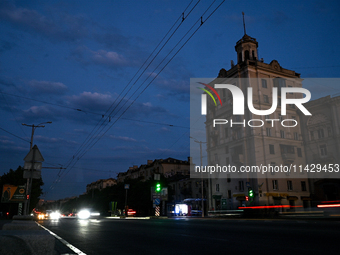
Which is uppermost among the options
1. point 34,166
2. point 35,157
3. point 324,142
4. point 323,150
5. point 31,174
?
point 324,142

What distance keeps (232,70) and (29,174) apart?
43800mm

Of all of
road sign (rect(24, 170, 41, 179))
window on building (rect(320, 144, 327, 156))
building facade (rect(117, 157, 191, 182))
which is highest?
building facade (rect(117, 157, 191, 182))

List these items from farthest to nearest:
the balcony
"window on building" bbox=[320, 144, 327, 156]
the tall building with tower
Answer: the balcony → "window on building" bbox=[320, 144, 327, 156] → the tall building with tower

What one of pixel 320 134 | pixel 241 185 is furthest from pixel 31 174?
pixel 320 134

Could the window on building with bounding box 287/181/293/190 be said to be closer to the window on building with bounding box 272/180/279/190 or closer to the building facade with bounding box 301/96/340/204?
the window on building with bounding box 272/180/279/190

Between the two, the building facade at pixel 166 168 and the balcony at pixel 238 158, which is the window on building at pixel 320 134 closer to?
the balcony at pixel 238 158

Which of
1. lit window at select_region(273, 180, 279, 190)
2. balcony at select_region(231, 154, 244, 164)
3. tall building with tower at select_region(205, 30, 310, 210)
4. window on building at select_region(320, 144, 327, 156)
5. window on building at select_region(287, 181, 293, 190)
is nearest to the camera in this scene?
lit window at select_region(273, 180, 279, 190)

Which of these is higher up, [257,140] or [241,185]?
[257,140]

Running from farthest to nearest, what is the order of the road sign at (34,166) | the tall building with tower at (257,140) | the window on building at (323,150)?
the window on building at (323,150) → the tall building with tower at (257,140) → the road sign at (34,166)

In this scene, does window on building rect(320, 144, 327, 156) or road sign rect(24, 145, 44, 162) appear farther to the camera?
window on building rect(320, 144, 327, 156)

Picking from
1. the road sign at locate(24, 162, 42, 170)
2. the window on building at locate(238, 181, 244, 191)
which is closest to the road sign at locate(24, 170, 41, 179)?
the road sign at locate(24, 162, 42, 170)

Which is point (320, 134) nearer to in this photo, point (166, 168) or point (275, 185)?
point (275, 185)

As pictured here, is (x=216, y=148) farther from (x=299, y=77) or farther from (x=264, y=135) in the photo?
(x=299, y=77)

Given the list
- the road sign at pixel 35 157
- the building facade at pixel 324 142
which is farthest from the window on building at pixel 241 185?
the road sign at pixel 35 157
